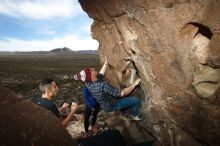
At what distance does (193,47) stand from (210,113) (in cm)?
165

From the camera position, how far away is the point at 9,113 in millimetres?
5633

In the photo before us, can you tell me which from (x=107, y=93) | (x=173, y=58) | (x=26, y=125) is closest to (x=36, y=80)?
(x=107, y=93)

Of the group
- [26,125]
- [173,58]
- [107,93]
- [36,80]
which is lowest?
[36,80]

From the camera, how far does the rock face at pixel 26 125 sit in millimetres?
5434

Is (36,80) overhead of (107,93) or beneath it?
beneath

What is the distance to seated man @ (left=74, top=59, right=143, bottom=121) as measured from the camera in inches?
399

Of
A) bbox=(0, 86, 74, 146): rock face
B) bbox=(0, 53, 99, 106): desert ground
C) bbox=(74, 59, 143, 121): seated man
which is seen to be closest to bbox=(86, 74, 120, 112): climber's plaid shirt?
bbox=(74, 59, 143, 121): seated man

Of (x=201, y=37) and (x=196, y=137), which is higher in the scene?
(x=201, y=37)

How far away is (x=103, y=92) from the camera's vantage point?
1028 centimetres

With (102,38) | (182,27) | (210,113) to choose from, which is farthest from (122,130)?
(182,27)

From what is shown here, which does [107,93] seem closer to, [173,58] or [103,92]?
[103,92]

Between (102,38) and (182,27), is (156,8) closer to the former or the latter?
(182,27)

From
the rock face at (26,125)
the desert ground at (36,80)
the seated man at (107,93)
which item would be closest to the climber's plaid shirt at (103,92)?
the seated man at (107,93)

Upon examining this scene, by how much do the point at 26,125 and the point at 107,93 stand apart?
4958mm
